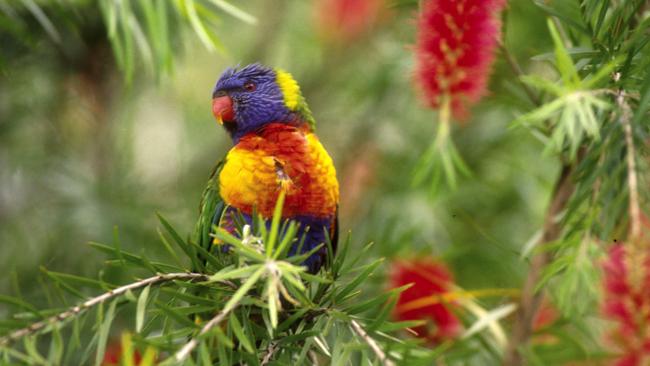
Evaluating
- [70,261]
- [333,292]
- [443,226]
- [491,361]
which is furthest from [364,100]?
[333,292]

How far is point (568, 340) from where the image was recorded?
3.91 ft

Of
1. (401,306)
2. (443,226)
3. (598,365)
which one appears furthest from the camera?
(443,226)

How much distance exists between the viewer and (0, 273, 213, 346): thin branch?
0.82m

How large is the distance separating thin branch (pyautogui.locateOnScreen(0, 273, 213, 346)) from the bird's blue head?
71 centimetres

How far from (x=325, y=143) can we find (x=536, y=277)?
5.44 feet

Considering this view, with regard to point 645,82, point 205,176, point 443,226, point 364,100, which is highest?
point 645,82

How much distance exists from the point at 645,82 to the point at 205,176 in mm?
1988

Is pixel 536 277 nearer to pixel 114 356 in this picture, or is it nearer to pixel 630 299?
pixel 630 299

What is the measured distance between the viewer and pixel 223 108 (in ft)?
5.32

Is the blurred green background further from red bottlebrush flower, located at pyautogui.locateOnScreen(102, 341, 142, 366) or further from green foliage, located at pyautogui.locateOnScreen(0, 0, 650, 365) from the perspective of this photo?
red bottlebrush flower, located at pyautogui.locateOnScreen(102, 341, 142, 366)

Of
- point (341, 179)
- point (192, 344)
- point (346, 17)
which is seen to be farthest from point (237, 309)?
point (346, 17)

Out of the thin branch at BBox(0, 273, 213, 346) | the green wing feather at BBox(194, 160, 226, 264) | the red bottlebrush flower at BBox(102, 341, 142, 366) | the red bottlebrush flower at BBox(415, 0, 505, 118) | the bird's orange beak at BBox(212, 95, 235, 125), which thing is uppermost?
the red bottlebrush flower at BBox(415, 0, 505, 118)

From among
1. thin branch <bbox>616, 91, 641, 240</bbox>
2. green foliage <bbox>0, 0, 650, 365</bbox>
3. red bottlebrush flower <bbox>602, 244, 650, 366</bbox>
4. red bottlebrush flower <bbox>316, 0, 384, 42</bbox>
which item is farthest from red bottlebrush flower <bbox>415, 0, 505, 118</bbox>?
red bottlebrush flower <bbox>316, 0, 384, 42</bbox>

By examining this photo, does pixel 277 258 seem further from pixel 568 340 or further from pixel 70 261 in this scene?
pixel 70 261
